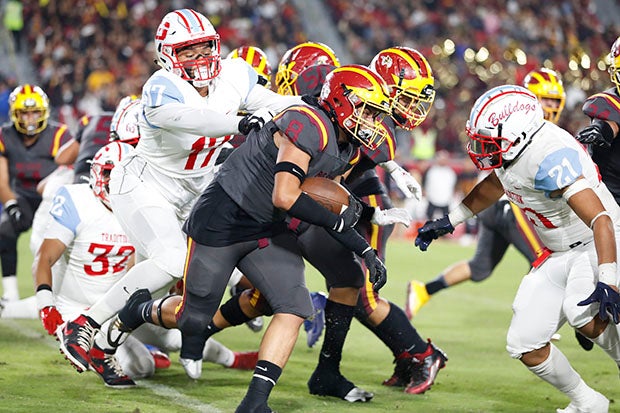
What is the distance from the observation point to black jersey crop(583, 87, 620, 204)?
4.89 m

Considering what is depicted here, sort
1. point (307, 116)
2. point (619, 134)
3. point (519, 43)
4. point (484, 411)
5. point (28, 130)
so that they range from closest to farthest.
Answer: point (307, 116) → point (484, 411) → point (619, 134) → point (28, 130) → point (519, 43)

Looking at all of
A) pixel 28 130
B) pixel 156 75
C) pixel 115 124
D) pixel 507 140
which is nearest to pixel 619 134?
pixel 507 140

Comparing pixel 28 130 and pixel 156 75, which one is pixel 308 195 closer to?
pixel 156 75

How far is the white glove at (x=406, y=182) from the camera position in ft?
16.2

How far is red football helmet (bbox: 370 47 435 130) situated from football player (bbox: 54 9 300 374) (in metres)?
0.60

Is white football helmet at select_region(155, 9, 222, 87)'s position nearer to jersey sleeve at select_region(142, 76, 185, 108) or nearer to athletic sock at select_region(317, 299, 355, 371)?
jersey sleeve at select_region(142, 76, 185, 108)

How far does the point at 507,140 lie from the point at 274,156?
3.28ft

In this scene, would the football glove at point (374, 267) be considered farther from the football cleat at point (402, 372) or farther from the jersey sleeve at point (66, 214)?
the jersey sleeve at point (66, 214)

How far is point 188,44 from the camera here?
4.80 metres

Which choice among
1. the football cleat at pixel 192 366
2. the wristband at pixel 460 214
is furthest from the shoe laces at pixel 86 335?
the wristband at pixel 460 214

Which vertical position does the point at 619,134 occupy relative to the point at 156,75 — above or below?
below

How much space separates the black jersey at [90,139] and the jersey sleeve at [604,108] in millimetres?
3339

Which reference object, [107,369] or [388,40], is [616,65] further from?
[388,40]

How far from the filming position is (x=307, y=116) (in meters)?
4.02
